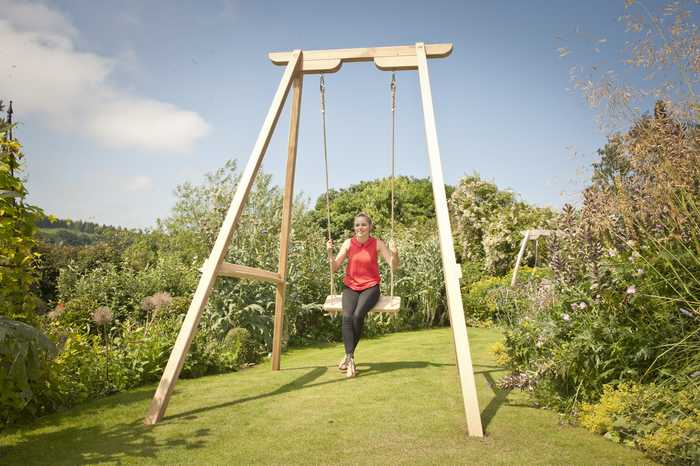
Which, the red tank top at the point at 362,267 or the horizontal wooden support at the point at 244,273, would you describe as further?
the red tank top at the point at 362,267

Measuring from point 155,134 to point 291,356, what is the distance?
15.4ft

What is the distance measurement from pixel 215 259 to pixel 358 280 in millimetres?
1781

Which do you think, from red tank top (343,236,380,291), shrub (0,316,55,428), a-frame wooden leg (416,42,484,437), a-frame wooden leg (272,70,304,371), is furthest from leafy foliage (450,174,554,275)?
shrub (0,316,55,428)

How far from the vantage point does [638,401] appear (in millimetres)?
2660

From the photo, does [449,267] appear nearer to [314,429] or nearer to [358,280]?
[314,429]

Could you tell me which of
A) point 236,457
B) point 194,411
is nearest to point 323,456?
point 236,457

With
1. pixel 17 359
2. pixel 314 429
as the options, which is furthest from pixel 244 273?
pixel 17 359

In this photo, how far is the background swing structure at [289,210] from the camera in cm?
321

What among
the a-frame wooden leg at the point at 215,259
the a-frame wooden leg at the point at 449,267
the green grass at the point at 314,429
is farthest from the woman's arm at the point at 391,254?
the a-frame wooden leg at the point at 215,259

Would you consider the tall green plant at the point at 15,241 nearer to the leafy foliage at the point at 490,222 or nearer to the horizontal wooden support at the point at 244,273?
the horizontal wooden support at the point at 244,273

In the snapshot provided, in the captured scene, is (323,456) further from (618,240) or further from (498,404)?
Result: (618,240)

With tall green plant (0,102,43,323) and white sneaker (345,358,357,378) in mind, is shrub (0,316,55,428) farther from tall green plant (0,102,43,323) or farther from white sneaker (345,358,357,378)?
white sneaker (345,358,357,378)

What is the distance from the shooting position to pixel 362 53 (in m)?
4.21

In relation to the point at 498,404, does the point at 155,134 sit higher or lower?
higher
